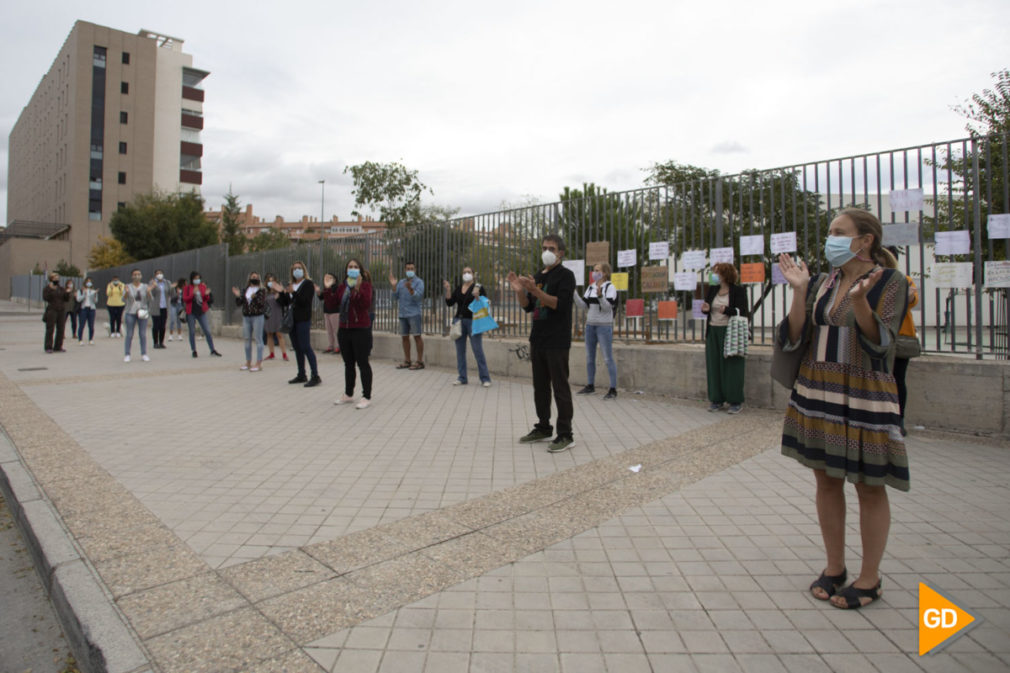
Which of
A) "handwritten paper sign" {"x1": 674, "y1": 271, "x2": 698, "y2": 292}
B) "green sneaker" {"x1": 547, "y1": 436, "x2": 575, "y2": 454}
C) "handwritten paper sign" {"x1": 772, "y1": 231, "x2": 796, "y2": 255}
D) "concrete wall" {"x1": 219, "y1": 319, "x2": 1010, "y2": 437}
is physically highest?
"handwritten paper sign" {"x1": 772, "y1": 231, "x2": 796, "y2": 255}

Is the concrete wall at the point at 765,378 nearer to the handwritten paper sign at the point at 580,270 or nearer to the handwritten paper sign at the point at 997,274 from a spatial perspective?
the handwritten paper sign at the point at 997,274

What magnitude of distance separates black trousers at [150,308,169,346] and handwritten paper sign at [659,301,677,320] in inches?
522

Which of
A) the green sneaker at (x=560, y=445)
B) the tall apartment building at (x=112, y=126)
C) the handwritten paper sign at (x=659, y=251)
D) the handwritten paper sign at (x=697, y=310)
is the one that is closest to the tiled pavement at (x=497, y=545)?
the green sneaker at (x=560, y=445)

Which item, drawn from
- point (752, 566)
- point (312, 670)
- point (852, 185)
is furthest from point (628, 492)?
point (852, 185)

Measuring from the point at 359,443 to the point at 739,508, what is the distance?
11.6 feet

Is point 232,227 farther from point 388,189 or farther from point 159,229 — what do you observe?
point 388,189

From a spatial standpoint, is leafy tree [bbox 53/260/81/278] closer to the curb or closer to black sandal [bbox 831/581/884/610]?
the curb

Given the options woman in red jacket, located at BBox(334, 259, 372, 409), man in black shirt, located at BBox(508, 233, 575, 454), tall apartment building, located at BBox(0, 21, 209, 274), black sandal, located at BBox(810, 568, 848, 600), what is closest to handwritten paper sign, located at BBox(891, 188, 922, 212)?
man in black shirt, located at BBox(508, 233, 575, 454)

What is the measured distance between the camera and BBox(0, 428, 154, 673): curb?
98.2 inches

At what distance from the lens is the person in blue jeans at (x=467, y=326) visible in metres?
9.86

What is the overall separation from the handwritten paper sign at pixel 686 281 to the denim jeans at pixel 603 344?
3.51ft

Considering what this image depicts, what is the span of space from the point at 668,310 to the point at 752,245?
1.49 m

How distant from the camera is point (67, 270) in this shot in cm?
Answer: 5381

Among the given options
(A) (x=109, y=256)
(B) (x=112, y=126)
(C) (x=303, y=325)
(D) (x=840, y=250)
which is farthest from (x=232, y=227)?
(D) (x=840, y=250)
